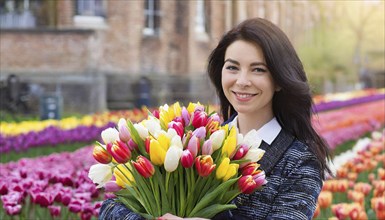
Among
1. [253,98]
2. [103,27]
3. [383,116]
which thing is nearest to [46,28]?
[103,27]

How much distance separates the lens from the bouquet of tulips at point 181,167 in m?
2.31

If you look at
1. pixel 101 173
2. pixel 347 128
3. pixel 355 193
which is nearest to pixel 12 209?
pixel 101 173

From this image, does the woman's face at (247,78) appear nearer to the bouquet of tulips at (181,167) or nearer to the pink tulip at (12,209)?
the bouquet of tulips at (181,167)

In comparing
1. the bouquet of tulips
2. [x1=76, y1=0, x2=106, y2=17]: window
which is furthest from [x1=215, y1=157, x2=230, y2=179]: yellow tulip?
[x1=76, y1=0, x2=106, y2=17]: window

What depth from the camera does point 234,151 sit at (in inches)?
94.7

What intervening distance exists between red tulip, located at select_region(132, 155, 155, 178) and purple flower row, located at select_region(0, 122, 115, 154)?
23.1 ft

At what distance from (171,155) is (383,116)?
42.5ft

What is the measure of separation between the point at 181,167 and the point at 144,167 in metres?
0.12

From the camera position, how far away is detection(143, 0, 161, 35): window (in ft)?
85.3

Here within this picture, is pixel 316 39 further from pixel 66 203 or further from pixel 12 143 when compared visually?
pixel 66 203

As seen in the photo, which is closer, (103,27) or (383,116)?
(383,116)

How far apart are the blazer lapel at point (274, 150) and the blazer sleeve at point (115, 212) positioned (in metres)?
0.49

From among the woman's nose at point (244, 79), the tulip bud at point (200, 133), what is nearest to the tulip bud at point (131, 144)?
the tulip bud at point (200, 133)

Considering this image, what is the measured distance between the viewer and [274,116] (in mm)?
2828
